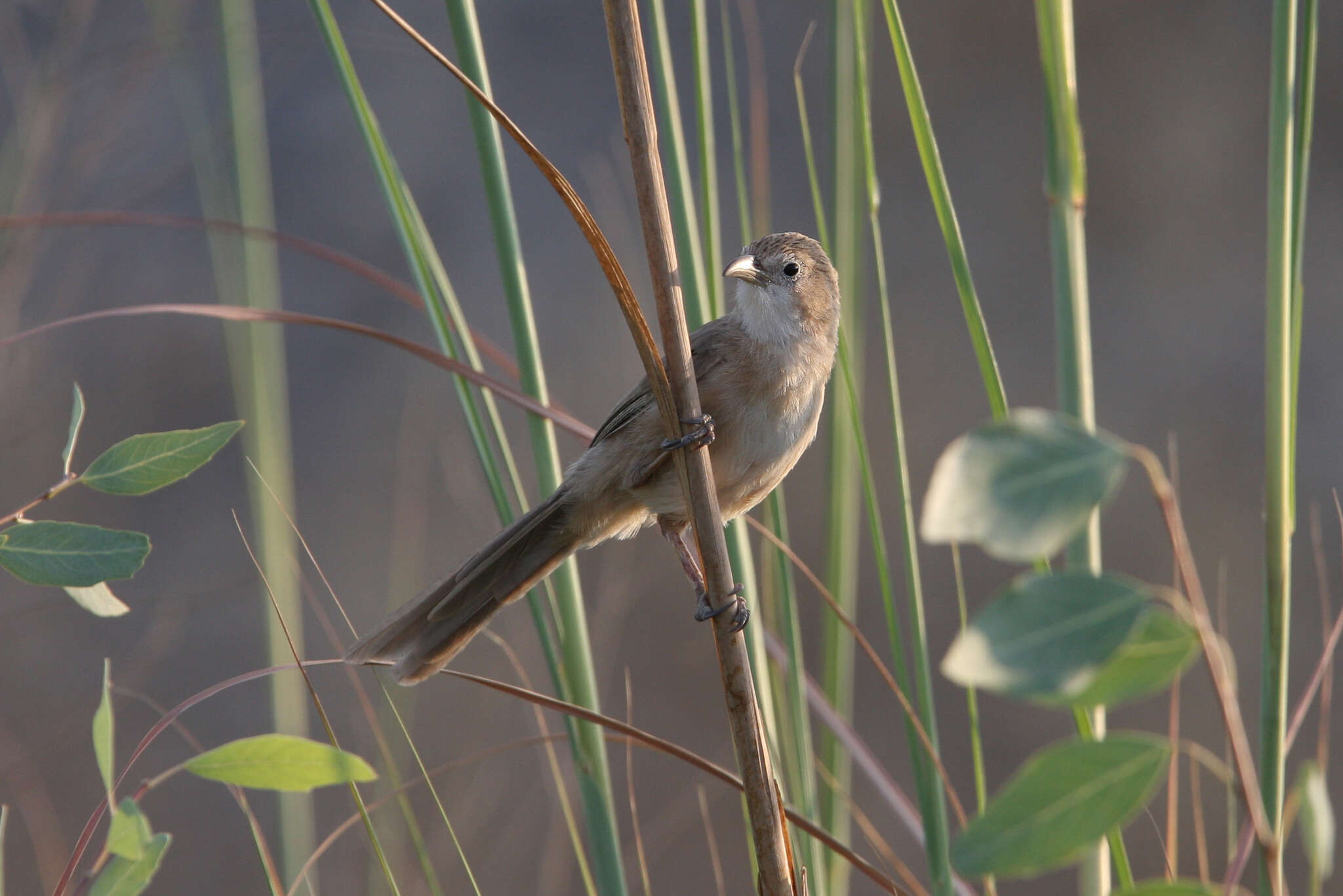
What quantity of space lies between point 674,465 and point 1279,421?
769mm

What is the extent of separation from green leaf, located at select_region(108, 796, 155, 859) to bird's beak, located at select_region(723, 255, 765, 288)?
3.85 feet

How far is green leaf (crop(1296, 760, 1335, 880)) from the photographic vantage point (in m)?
0.49

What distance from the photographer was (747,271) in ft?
5.93

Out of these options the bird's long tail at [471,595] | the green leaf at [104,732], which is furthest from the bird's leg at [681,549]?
the green leaf at [104,732]

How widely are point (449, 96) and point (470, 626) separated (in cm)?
415

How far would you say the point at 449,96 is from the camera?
5164 millimetres

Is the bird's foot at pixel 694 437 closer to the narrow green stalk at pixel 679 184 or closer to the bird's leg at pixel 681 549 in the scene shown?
the narrow green stalk at pixel 679 184

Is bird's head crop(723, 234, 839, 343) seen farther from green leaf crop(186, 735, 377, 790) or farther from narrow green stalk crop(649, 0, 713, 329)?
green leaf crop(186, 735, 377, 790)

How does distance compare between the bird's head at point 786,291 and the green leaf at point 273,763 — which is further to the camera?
the bird's head at point 786,291

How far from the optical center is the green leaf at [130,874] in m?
0.70

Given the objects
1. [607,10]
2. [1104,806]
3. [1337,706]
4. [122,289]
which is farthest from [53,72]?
[1337,706]

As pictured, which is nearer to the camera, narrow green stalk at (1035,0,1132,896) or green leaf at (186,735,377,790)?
green leaf at (186,735,377,790)

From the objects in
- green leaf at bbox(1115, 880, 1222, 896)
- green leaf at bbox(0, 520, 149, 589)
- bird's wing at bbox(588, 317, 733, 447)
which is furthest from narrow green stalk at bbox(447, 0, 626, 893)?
green leaf at bbox(1115, 880, 1222, 896)

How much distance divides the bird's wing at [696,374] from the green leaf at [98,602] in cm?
91
